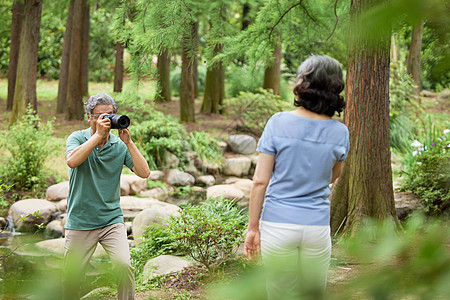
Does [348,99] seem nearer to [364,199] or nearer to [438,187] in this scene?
[364,199]

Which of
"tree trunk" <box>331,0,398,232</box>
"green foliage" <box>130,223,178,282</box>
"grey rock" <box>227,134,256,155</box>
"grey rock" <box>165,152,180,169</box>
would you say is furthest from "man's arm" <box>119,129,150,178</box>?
"grey rock" <box>227,134,256,155</box>

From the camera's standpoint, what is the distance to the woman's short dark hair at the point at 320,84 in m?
2.33

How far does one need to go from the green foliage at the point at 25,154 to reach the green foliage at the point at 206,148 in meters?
3.43

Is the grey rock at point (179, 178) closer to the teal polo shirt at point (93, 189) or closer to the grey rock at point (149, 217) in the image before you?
the grey rock at point (149, 217)

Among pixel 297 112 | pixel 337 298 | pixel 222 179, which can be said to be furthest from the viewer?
pixel 222 179

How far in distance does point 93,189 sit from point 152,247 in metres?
2.29

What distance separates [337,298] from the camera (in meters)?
0.70

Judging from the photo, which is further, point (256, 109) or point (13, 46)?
point (13, 46)

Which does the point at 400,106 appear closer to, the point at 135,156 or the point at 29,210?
the point at 29,210

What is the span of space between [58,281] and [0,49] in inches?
867

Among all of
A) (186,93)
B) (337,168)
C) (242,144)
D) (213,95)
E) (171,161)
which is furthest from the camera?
(213,95)

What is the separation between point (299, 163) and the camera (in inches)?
92.0

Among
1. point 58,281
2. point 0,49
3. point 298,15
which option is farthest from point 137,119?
point 0,49

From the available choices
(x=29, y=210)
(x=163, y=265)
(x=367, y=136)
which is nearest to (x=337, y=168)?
(x=367, y=136)
